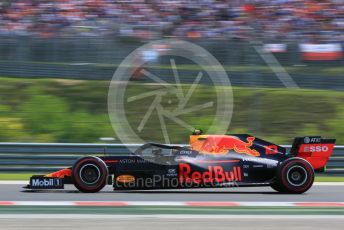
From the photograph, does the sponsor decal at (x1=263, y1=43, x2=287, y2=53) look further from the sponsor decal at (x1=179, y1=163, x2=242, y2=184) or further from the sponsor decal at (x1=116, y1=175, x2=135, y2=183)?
the sponsor decal at (x1=116, y1=175, x2=135, y2=183)

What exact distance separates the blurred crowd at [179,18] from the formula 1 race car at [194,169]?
7.10m

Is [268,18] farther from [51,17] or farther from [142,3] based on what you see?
[51,17]

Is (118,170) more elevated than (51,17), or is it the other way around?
(51,17)

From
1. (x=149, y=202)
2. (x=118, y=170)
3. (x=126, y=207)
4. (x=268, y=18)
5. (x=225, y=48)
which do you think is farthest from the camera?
(x=268, y=18)

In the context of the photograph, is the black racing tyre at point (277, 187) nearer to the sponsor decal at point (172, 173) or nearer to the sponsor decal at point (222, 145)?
the sponsor decal at point (222, 145)

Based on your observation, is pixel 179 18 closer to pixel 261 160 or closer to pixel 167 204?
pixel 261 160

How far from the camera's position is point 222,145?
1021 centimetres

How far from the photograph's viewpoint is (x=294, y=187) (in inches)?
404

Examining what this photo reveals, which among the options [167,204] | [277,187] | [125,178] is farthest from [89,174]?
[277,187]

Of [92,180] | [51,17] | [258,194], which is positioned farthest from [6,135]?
[258,194]
